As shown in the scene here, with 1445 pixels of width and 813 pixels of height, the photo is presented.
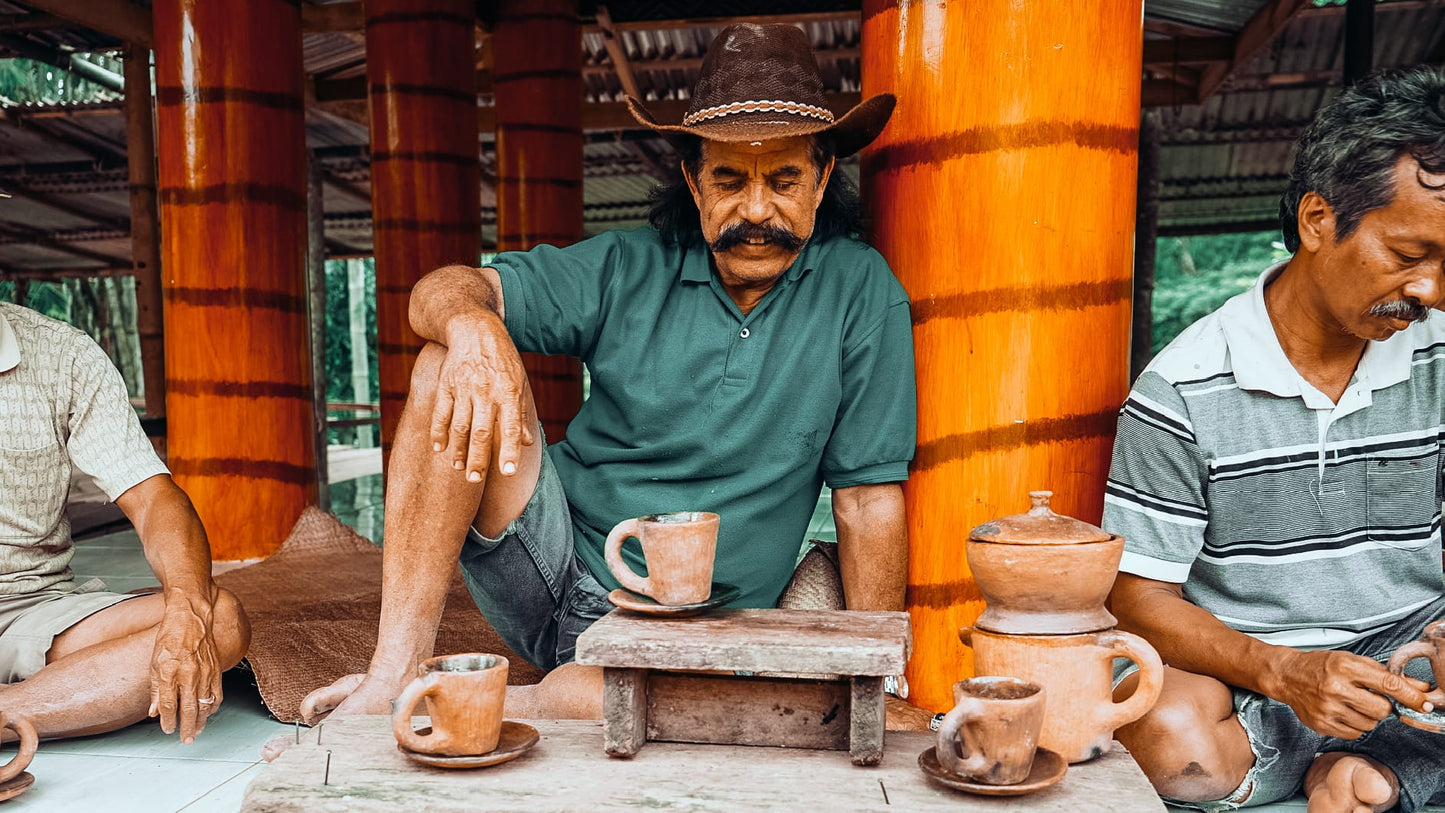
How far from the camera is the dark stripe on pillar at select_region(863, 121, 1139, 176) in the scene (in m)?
2.31

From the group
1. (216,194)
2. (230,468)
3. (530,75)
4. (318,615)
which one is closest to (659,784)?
(318,615)

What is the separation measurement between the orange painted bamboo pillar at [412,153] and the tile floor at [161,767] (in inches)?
140

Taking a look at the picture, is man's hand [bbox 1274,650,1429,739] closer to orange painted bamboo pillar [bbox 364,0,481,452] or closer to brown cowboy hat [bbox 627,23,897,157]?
brown cowboy hat [bbox 627,23,897,157]

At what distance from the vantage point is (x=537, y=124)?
674 cm

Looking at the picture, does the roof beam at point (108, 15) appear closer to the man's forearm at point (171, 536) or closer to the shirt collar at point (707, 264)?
the man's forearm at point (171, 536)

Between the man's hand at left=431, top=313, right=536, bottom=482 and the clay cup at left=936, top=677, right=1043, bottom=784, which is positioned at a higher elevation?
the man's hand at left=431, top=313, right=536, bottom=482

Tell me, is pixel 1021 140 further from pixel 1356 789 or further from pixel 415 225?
pixel 415 225

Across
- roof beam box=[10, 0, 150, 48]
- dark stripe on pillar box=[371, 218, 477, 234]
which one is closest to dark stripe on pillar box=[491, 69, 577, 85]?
dark stripe on pillar box=[371, 218, 477, 234]

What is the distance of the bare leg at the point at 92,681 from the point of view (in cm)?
240

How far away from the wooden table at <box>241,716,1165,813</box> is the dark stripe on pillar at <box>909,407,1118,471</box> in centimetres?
83

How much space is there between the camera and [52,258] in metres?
14.0

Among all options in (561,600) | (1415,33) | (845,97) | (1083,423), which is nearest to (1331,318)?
(1083,423)

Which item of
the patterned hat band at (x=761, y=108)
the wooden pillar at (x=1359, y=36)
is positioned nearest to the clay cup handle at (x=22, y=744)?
the patterned hat band at (x=761, y=108)

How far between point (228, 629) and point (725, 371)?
1346mm
